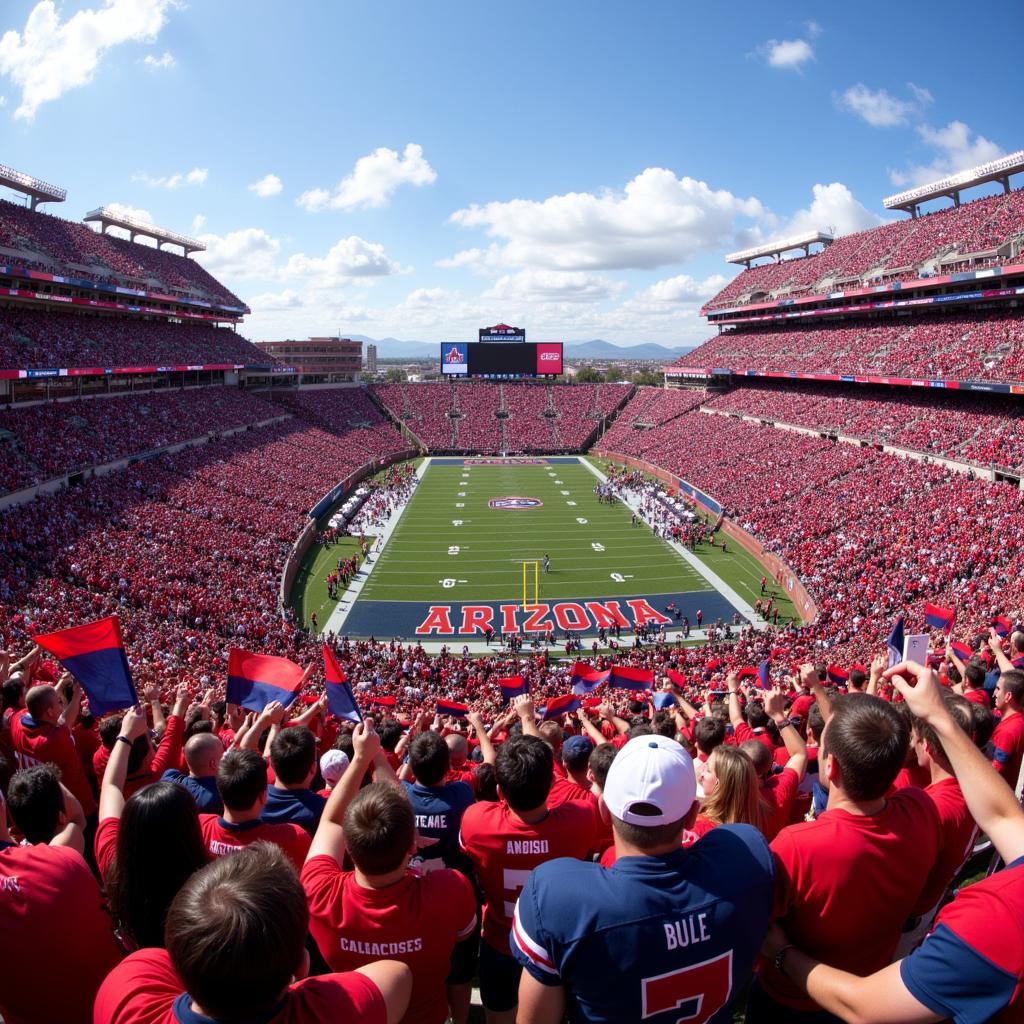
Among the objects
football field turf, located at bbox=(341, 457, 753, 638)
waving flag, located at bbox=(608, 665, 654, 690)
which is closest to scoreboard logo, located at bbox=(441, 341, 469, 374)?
football field turf, located at bbox=(341, 457, 753, 638)

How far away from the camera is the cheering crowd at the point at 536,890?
6.23 ft

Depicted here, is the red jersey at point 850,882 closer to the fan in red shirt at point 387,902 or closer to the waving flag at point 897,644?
the fan in red shirt at point 387,902

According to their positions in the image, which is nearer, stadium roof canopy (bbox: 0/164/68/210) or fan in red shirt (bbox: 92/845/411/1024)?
fan in red shirt (bbox: 92/845/411/1024)

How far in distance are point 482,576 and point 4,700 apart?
79.9 ft

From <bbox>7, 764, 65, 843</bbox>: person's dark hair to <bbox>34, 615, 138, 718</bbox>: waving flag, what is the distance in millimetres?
3410

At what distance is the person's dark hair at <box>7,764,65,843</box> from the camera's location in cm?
333

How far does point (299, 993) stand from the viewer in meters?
1.91

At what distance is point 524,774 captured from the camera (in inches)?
138

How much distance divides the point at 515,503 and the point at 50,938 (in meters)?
42.1

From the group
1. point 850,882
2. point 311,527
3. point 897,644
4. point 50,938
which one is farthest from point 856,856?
point 311,527

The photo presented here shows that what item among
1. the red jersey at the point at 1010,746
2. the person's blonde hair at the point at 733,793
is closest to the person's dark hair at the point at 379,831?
the person's blonde hair at the point at 733,793

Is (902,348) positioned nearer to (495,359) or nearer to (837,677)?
(837,677)

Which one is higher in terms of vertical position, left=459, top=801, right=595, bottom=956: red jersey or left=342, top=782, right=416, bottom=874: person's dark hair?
left=342, top=782, right=416, bottom=874: person's dark hair

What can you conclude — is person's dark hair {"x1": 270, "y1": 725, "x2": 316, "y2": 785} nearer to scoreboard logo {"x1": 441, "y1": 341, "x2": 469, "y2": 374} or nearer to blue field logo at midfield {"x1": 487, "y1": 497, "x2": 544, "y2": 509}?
blue field logo at midfield {"x1": 487, "y1": 497, "x2": 544, "y2": 509}
